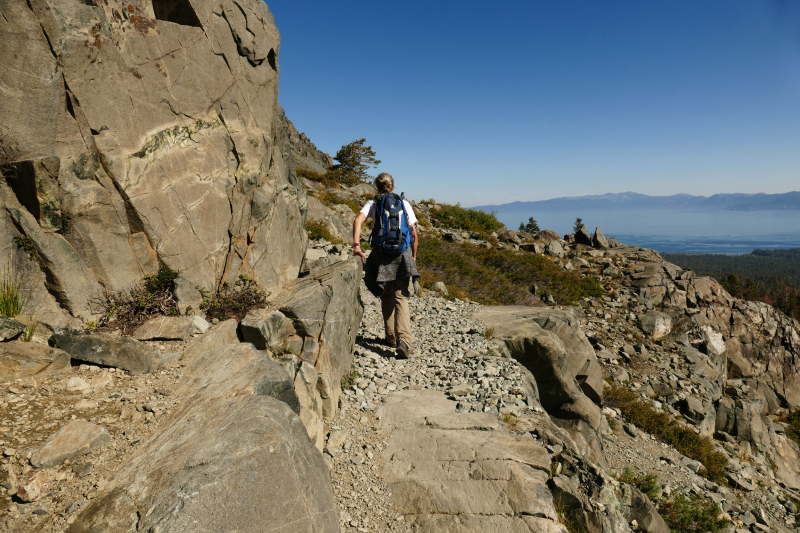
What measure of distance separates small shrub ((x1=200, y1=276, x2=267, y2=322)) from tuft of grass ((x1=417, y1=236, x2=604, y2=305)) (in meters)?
10.1

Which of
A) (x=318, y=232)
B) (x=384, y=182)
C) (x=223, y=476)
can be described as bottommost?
(x=223, y=476)

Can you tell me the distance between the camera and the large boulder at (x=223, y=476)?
3.00 metres

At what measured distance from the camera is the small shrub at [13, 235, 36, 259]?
5422 millimetres

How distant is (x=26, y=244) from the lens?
545cm

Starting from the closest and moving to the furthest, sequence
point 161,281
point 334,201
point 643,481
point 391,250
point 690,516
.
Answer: point 161,281, point 391,250, point 690,516, point 643,481, point 334,201

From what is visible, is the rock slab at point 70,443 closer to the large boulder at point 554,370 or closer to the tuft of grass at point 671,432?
the large boulder at point 554,370

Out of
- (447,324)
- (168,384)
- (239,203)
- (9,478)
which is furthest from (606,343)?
(9,478)

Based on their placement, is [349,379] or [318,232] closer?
[349,379]

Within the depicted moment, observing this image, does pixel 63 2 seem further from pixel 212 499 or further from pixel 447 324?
pixel 447 324

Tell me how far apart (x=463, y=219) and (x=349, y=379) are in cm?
2320

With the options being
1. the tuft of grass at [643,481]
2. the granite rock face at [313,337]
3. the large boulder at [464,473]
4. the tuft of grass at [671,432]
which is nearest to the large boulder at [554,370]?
the tuft of grass at [643,481]

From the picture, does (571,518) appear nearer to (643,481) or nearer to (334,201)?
(643,481)

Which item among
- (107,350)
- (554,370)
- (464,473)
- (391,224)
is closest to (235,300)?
(107,350)

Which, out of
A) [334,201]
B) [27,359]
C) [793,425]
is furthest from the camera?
[334,201]
